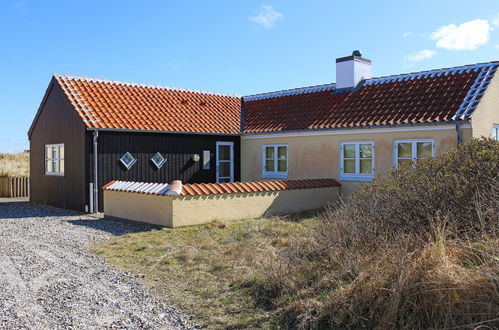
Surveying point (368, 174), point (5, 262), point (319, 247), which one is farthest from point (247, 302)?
point (368, 174)

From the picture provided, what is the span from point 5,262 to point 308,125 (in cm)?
1156

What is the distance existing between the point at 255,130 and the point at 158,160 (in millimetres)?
Result: 4235

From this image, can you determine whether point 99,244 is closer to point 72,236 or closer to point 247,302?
point 72,236

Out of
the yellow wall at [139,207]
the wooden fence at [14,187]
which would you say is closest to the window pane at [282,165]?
the yellow wall at [139,207]

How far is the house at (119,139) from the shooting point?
52.0 ft

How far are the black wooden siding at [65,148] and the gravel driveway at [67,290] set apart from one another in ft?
15.3

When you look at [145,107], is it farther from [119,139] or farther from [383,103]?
[383,103]

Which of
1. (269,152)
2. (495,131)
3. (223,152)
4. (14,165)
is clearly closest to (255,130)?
(269,152)

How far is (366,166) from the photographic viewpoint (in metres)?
16.0

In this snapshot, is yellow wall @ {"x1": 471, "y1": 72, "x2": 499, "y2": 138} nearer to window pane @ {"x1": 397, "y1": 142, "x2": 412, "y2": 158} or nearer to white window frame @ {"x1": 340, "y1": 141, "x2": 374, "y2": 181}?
window pane @ {"x1": 397, "y1": 142, "x2": 412, "y2": 158}

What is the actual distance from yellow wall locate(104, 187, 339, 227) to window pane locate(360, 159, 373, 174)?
1731mm

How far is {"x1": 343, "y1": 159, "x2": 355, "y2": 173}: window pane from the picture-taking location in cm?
1641

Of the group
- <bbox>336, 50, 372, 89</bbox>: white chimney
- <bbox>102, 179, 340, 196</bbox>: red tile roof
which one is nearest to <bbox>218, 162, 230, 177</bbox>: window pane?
<bbox>102, 179, 340, 196</bbox>: red tile roof

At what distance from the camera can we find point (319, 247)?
282 inches
